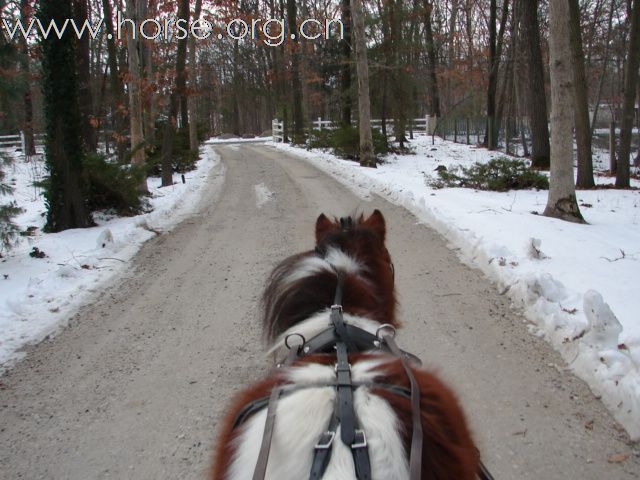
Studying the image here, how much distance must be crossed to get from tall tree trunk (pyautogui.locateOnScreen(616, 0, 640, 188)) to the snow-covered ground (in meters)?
0.88

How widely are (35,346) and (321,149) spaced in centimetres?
1996

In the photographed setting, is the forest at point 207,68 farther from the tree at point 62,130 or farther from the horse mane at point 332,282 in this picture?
the horse mane at point 332,282

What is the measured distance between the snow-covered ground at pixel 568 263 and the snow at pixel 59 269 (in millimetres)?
4427

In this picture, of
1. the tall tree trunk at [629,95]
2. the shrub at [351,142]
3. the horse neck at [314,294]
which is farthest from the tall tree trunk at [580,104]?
the horse neck at [314,294]

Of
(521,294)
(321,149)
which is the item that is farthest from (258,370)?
(321,149)

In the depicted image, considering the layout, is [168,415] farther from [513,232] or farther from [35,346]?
[513,232]

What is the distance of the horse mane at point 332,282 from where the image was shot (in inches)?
79.7

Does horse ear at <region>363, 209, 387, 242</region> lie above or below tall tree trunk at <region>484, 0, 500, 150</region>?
below

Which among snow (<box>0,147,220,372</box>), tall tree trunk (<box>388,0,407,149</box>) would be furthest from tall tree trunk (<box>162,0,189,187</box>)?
tall tree trunk (<box>388,0,407,149</box>)

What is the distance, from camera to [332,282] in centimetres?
205

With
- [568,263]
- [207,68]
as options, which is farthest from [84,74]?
[568,263]

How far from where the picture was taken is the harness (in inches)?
45.4

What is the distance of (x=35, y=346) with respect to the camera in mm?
4199

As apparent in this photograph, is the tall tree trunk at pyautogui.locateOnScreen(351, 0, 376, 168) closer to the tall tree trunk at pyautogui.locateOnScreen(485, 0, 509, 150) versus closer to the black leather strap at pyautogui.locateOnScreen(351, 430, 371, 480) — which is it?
the tall tree trunk at pyautogui.locateOnScreen(485, 0, 509, 150)
